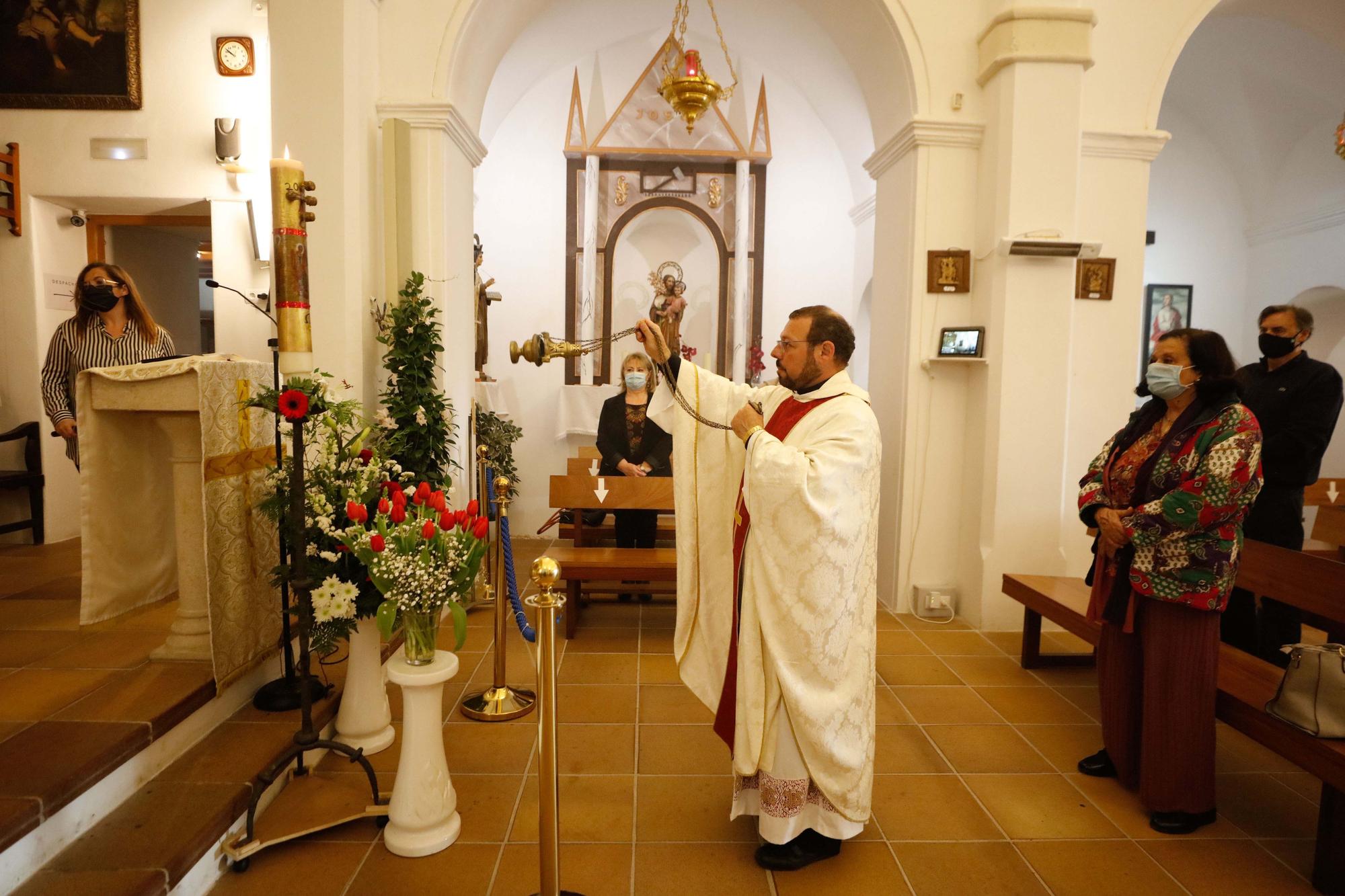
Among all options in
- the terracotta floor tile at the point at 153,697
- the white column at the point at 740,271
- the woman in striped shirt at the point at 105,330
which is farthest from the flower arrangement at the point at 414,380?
the white column at the point at 740,271

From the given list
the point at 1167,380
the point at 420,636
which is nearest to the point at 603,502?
the point at 420,636

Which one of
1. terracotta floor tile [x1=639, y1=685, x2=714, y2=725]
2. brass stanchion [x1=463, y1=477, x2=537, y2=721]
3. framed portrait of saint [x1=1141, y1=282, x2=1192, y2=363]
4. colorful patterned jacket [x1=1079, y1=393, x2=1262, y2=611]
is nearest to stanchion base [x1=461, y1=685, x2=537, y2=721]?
brass stanchion [x1=463, y1=477, x2=537, y2=721]

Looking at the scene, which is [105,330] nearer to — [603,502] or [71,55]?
[603,502]

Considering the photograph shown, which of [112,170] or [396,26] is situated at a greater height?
[396,26]

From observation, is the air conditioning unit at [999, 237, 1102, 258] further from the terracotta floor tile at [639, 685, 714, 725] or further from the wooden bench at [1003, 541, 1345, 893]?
the terracotta floor tile at [639, 685, 714, 725]

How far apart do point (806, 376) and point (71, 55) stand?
273 inches

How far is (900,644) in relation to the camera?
503 centimetres

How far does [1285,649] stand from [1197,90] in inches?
329

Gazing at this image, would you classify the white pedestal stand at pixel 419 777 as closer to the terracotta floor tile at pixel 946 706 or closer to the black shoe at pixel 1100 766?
the terracotta floor tile at pixel 946 706

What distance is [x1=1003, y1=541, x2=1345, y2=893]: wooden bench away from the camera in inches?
103

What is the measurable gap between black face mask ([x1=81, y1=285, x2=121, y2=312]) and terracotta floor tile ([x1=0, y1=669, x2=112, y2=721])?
6.41ft

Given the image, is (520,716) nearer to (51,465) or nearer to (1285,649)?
(1285,649)

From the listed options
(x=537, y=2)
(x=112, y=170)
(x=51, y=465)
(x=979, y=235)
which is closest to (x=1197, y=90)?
(x=979, y=235)

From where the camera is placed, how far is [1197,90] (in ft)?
28.5
